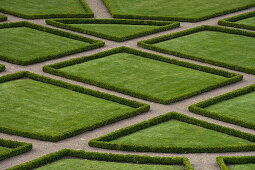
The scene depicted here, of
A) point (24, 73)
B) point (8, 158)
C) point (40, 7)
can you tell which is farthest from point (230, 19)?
point (8, 158)

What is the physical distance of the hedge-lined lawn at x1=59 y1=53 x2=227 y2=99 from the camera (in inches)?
1292

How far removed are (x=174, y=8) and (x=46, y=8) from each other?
36.1 ft

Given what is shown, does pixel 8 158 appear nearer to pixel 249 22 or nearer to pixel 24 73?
pixel 24 73

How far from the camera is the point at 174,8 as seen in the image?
48.2 metres

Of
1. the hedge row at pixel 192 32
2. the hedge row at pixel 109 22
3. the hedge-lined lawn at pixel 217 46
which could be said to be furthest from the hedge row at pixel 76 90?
the hedge-lined lawn at pixel 217 46

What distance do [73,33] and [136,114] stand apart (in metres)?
14.1

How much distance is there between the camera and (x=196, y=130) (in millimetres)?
28219

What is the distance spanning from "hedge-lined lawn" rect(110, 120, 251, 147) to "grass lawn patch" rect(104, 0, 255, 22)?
18523 mm

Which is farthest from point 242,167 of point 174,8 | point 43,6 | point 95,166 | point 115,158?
point 43,6

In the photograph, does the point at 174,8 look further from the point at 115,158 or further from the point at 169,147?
the point at 115,158

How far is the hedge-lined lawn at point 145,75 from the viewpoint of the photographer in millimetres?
32812

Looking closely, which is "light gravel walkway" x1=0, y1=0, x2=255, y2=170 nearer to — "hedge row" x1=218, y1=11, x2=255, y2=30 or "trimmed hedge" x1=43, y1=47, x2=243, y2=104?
"trimmed hedge" x1=43, y1=47, x2=243, y2=104

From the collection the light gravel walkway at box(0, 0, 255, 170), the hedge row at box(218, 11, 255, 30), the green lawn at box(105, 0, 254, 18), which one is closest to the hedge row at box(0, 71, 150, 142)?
the light gravel walkway at box(0, 0, 255, 170)

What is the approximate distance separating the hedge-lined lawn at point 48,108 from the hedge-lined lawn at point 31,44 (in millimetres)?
4271
